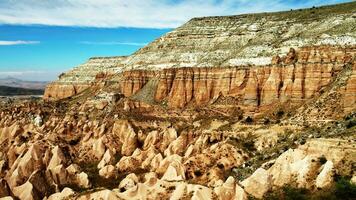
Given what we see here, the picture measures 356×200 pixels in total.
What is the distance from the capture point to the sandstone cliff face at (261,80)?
100 metres

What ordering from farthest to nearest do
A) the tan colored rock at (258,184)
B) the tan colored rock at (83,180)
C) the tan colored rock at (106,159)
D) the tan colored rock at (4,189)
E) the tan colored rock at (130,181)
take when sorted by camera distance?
the tan colored rock at (106,159)
the tan colored rock at (83,180)
the tan colored rock at (130,181)
the tan colored rock at (4,189)
the tan colored rock at (258,184)

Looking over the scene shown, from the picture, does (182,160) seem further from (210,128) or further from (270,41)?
(270,41)

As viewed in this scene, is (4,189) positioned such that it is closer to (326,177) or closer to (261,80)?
(326,177)

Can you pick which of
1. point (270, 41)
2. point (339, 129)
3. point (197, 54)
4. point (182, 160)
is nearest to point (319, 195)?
point (339, 129)

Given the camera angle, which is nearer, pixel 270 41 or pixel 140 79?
pixel 270 41

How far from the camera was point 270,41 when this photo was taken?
4904 inches

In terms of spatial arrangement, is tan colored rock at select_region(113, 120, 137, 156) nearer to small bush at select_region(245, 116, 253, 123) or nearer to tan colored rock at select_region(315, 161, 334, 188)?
small bush at select_region(245, 116, 253, 123)

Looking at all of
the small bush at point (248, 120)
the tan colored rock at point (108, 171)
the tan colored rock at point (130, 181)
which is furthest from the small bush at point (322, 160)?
the tan colored rock at point (108, 171)

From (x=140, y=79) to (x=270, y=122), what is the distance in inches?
2022

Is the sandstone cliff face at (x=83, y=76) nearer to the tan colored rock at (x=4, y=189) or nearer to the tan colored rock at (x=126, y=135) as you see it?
the tan colored rock at (x=126, y=135)

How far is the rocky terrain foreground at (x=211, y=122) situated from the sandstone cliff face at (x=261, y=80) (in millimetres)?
230

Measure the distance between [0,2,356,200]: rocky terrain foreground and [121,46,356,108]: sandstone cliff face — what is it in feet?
0.75

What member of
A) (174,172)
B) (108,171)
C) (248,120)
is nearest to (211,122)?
(248,120)

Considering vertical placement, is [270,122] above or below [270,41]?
below
